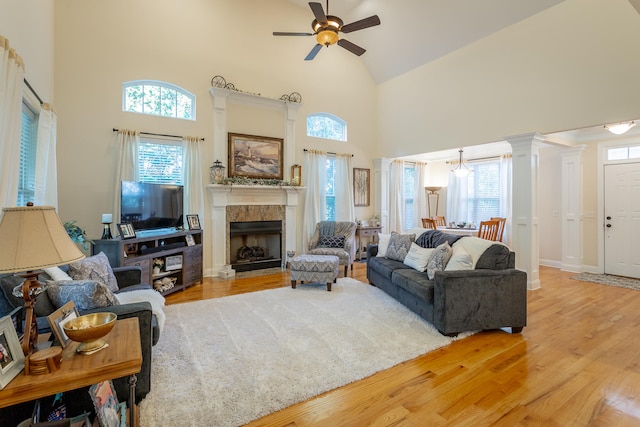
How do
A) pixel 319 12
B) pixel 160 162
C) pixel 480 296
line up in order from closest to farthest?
pixel 480 296
pixel 319 12
pixel 160 162

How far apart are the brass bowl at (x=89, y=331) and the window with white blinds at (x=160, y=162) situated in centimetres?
385

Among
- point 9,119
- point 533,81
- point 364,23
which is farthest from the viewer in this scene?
point 533,81

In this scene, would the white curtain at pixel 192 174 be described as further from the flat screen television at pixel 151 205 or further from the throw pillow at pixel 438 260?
the throw pillow at pixel 438 260

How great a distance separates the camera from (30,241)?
1223mm

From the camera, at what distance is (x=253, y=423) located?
1860 mm

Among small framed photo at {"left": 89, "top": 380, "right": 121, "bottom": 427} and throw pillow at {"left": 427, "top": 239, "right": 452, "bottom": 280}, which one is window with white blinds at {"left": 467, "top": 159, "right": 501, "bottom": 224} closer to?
throw pillow at {"left": 427, "top": 239, "right": 452, "bottom": 280}

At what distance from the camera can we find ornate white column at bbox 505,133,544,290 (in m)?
4.77

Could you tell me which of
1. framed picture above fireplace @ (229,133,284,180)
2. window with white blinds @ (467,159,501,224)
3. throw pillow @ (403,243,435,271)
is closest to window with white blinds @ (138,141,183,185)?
framed picture above fireplace @ (229,133,284,180)

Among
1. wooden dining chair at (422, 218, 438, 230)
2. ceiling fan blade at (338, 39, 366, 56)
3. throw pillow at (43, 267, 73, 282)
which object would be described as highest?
ceiling fan blade at (338, 39, 366, 56)

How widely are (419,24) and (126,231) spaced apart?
6246mm

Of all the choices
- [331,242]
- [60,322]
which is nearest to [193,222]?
[331,242]

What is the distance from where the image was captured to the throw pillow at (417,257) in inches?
150

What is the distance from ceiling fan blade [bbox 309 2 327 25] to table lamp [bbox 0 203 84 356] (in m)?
3.25

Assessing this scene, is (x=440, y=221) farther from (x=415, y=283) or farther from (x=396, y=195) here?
(x=415, y=283)
